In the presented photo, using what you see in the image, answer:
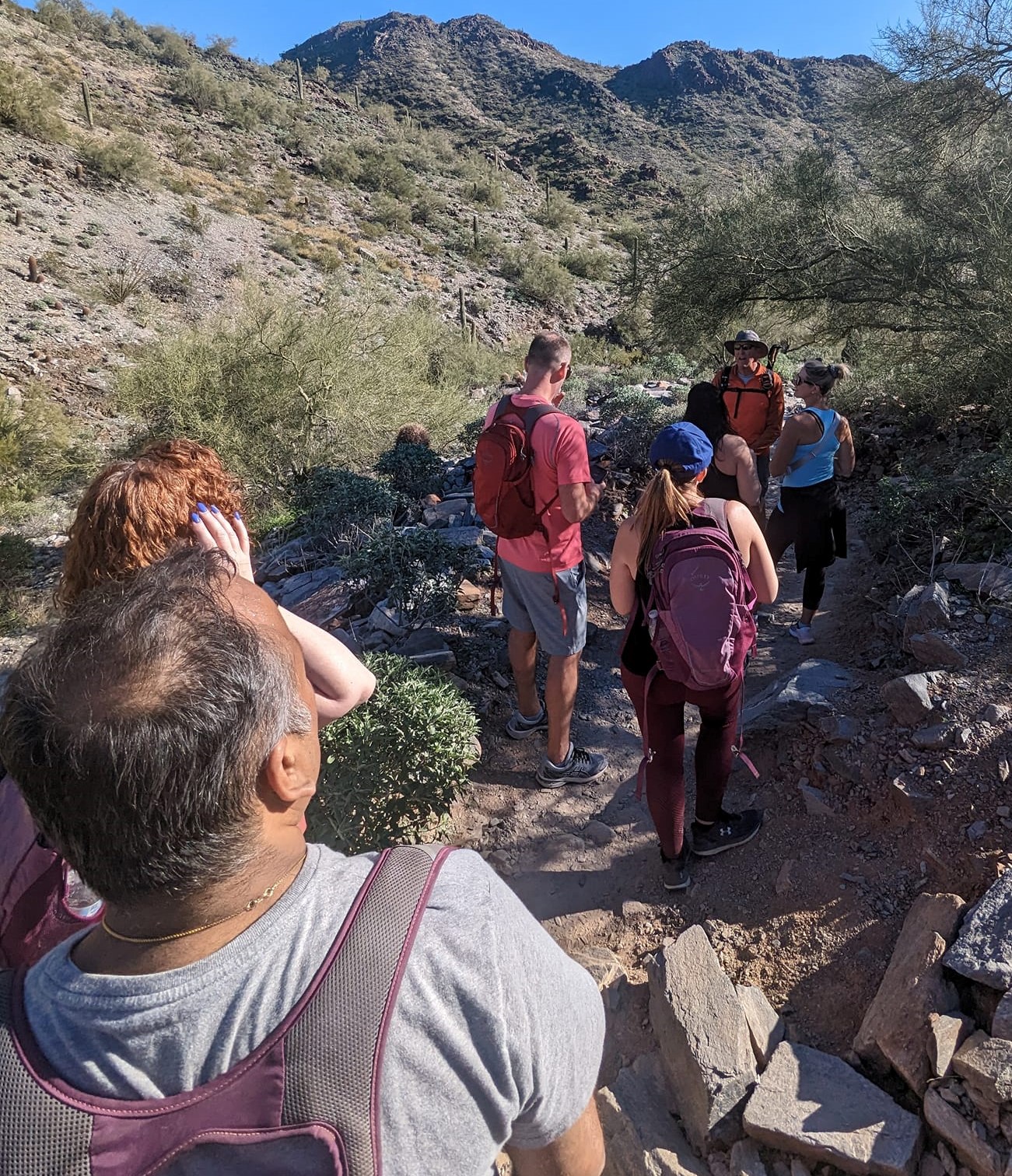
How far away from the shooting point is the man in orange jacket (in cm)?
411

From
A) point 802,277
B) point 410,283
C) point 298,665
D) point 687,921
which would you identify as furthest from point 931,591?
point 410,283

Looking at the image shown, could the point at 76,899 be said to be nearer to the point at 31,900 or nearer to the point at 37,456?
the point at 31,900

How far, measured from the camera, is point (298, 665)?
2.99 feet

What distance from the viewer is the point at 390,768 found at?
2715mm

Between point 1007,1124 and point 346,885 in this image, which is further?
point 1007,1124

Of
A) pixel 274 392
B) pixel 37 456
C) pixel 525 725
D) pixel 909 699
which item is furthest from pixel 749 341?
pixel 37 456

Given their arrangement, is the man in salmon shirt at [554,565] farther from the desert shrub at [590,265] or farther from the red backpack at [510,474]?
the desert shrub at [590,265]

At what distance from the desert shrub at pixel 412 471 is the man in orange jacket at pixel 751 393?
3.55m

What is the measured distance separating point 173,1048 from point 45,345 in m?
16.2

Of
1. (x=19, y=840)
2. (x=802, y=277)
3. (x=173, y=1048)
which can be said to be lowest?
(x=19, y=840)

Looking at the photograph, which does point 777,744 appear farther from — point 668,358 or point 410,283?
point 410,283

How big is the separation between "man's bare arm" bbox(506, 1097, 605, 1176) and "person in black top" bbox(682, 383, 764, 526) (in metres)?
3.08

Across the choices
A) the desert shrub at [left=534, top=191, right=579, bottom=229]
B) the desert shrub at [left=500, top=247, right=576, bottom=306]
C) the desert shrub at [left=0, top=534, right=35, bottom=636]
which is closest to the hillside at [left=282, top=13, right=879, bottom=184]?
the desert shrub at [left=534, top=191, right=579, bottom=229]

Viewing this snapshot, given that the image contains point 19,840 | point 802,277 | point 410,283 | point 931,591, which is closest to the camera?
point 19,840
